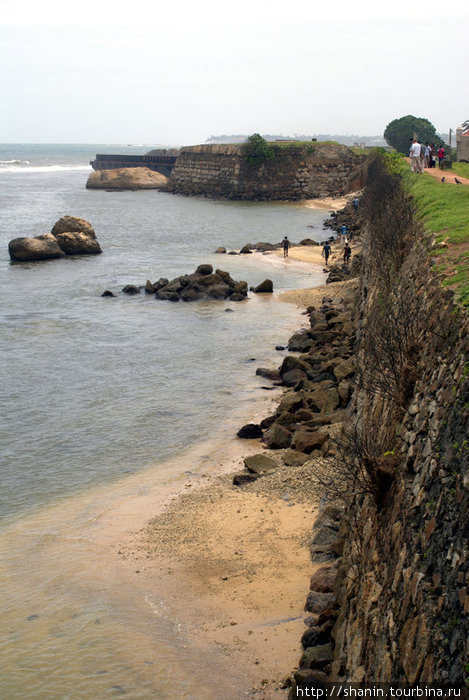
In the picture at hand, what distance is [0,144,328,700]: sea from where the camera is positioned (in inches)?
376

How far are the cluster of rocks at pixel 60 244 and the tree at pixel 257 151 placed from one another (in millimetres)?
41066

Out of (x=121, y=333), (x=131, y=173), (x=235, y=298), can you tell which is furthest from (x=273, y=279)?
(x=131, y=173)

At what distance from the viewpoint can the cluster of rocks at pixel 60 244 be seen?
4275 cm

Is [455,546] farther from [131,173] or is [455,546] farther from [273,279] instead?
[131,173]

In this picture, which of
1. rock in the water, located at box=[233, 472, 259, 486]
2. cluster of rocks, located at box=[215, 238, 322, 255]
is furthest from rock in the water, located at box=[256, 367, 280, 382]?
cluster of rocks, located at box=[215, 238, 322, 255]

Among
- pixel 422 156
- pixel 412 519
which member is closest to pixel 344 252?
pixel 422 156

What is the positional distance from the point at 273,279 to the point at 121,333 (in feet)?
39.8

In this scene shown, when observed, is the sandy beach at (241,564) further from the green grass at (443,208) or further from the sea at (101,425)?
the green grass at (443,208)

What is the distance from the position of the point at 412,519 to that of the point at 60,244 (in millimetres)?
41430

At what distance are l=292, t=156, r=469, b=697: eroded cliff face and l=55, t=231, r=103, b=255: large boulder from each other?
36.9m

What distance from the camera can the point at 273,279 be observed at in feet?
121

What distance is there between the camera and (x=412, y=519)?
6203 mm

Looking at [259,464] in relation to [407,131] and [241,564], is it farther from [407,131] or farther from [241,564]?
[407,131]

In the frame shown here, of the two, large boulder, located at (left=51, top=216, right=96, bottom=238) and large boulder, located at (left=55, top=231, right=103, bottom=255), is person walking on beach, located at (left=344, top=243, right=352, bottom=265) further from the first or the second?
large boulder, located at (left=51, top=216, right=96, bottom=238)
